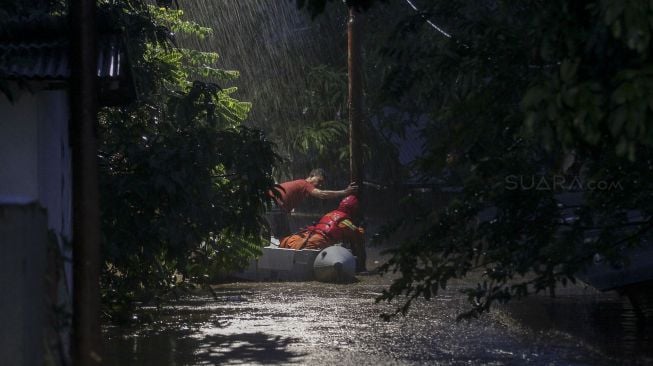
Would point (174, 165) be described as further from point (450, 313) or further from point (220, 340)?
point (450, 313)

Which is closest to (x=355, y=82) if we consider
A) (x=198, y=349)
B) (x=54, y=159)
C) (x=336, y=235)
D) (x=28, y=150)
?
(x=336, y=235)

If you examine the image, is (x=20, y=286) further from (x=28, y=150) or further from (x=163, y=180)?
(x=163, y=180)

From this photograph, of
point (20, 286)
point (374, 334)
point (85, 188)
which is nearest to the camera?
point (85, 188)

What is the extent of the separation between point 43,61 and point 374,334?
5.01 metres

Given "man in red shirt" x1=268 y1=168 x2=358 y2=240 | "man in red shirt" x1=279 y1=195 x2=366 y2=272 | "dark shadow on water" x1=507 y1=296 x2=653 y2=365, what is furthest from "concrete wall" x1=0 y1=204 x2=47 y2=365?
"man in red shirt" x1=268 y1=168 x2=358 y2=240

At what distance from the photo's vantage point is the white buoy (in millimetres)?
15758

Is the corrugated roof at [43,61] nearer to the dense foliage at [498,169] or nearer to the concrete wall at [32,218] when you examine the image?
the concrete wall at [32,218]

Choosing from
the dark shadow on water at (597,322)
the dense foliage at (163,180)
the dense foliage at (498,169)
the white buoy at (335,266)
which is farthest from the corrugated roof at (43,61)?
the white buoy at (335,266)

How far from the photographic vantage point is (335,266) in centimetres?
1575

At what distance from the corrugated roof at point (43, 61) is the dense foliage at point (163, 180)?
2.61 metres

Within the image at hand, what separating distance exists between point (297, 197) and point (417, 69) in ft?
35.8

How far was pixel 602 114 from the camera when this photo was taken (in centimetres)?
483

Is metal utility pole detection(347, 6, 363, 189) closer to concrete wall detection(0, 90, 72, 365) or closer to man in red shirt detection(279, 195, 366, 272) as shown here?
man in red shirt detection(279, 195, 366, 272)

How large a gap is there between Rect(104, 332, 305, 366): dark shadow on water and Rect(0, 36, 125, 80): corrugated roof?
3049 millimetres
